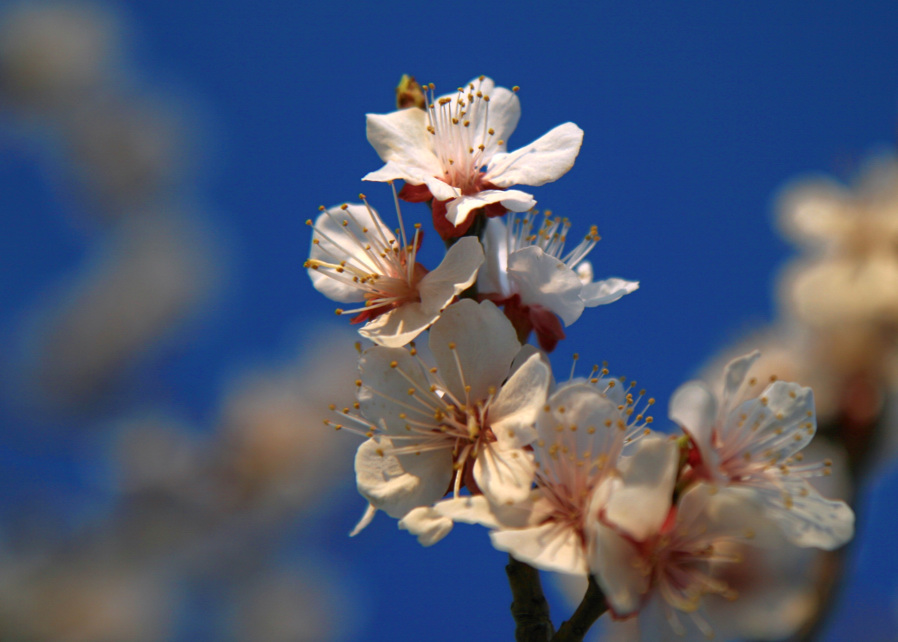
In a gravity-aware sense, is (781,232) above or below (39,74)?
below

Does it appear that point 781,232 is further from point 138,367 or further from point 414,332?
point 138,367

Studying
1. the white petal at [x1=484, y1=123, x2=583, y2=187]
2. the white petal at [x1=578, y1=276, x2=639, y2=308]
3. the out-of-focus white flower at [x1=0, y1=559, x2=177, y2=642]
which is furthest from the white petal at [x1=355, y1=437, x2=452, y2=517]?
the out-of-focus white flower at [x1=0, y1=559, x2=177, y2=642]

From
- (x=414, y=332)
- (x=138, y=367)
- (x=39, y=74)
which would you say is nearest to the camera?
(x=414, y=332)

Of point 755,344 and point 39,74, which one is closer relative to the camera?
point 755,344

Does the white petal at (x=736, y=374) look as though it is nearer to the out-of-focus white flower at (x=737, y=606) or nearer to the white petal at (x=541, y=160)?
the out-of-focus white flower at (x=737, y=606)

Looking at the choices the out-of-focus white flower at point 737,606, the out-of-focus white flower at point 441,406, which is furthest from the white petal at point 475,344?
the out-of-focus white flower at point 737,606

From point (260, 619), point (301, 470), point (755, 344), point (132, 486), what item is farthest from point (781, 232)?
point (260, 619)

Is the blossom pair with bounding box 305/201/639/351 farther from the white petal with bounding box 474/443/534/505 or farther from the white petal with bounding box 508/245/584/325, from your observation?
the white petal with bounding box 474/443/534/505
